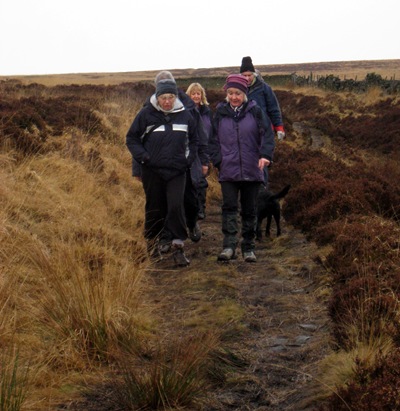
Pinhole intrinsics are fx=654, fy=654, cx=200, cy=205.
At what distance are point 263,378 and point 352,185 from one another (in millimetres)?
5866

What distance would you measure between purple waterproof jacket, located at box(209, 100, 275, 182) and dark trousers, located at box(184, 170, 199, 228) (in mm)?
697

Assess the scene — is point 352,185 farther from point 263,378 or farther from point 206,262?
point 263,378

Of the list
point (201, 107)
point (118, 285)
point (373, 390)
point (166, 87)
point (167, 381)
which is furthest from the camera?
point (201, 107)

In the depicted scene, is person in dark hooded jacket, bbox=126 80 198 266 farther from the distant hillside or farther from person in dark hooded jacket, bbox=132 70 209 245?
the distant hillside

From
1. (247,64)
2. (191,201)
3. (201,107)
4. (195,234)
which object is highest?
(247,64)

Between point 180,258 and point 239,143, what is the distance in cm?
138

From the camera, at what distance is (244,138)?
693cm

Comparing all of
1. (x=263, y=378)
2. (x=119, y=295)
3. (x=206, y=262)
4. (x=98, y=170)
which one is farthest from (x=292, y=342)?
(x=98, y=170)

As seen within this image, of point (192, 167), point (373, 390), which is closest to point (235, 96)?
point (192, 167)

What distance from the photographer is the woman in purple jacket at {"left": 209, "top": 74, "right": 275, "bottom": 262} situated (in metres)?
6.88

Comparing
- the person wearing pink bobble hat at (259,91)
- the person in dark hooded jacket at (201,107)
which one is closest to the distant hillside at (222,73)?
the person in dark hooded jacket at (201,107)

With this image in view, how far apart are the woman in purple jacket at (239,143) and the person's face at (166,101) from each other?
592 mm

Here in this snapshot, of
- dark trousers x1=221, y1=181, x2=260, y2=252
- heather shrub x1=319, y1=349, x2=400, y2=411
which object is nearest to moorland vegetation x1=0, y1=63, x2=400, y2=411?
heather shrub x1=319, y1=349, x2=400, y2=411

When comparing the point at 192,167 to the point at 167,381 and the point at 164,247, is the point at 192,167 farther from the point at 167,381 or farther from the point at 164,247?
the point at 167,381
